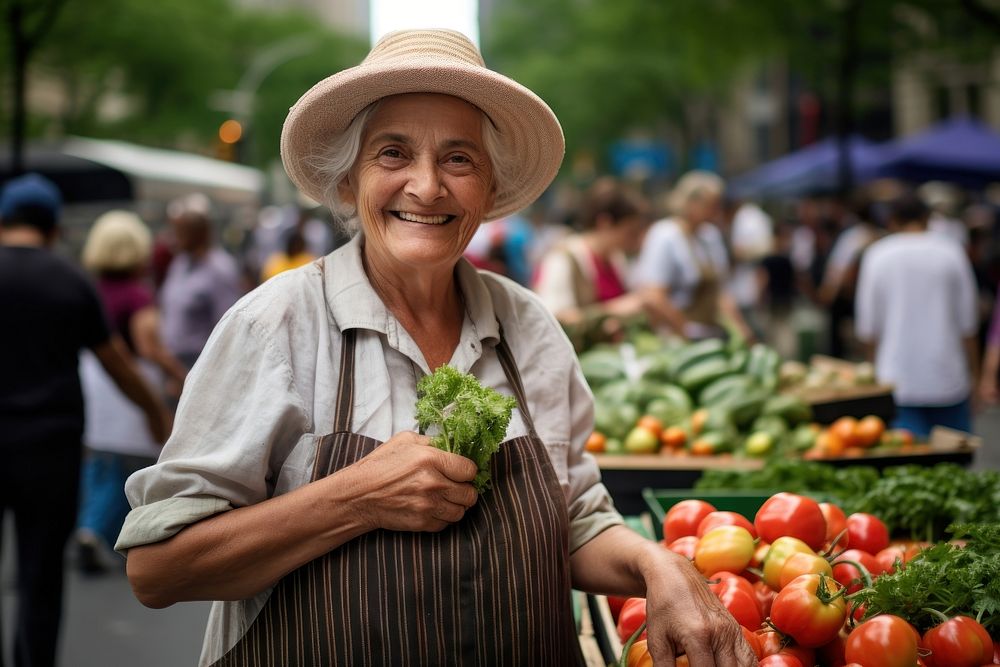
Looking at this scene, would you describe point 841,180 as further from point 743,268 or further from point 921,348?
point 921,348

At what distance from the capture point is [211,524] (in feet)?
6.84

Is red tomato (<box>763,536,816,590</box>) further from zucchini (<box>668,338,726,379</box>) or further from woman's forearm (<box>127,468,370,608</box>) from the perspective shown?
zucchini (<box>668,338,726,379</box>)

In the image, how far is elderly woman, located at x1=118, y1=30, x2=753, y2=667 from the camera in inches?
82.7

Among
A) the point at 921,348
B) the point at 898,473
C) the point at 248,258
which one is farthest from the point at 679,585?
the point at 248,258

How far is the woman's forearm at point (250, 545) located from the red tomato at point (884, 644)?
1065mm

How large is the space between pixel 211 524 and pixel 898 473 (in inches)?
99.0

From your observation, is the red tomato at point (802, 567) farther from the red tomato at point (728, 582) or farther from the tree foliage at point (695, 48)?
the tree foliage at point (695, 48)

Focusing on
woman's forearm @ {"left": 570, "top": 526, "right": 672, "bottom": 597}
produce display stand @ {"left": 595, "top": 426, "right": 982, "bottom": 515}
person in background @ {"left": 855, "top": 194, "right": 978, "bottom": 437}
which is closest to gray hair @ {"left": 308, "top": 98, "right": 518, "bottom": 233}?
woman's forearm @ {"left": 570, "top": 526, "right": 672, "bottom": 597}

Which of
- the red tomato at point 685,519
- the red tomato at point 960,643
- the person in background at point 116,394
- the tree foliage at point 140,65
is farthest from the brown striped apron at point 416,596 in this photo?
the tree foliage at point 140,65

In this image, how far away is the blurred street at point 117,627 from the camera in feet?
18.6

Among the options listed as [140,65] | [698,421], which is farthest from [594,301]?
[140,65]

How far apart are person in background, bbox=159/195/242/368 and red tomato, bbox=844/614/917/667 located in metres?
6.83

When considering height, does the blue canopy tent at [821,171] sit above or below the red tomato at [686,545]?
above

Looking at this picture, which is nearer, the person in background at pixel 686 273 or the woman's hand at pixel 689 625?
the woman's hand at pixel 689 625
